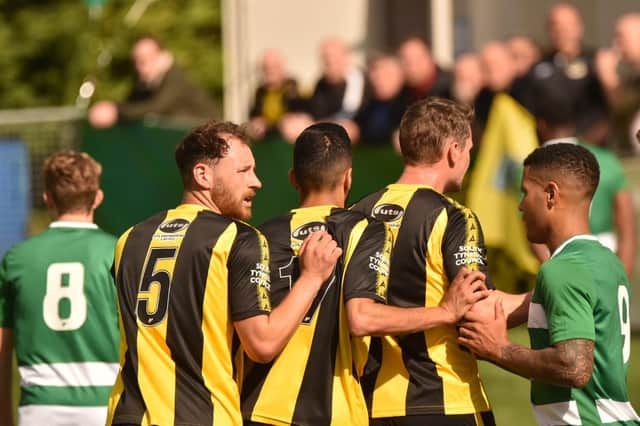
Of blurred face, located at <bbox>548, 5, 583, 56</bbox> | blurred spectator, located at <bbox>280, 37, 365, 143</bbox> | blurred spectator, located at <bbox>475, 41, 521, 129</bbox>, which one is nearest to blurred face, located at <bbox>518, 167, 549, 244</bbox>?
blurred face, located at <bbox>548, 5, 583, 56</bbox>

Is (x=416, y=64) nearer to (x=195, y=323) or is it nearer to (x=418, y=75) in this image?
(x=418, y=75)

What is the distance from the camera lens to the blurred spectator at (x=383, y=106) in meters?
12.9

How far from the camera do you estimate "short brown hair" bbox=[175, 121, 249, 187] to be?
213 inches

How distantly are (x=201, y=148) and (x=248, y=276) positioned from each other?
23.7 inches

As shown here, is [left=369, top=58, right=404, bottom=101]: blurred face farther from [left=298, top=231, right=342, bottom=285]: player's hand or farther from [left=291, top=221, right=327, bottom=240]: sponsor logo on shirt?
[left=298, top=231, right=342, bottom=285]: player's hand

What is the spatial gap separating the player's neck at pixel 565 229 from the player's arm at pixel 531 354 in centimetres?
35

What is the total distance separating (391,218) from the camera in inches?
220

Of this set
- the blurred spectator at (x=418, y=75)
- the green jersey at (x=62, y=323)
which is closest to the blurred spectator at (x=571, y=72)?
the blurred spectator at (x=418, y=75)

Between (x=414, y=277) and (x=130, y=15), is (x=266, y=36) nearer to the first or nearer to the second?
(x=130, y=15)

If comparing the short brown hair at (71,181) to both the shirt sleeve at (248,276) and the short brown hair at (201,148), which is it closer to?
the short brown hair at (201,148)

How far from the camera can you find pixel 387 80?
13.0 meters

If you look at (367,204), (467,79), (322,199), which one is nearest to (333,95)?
(467,79)

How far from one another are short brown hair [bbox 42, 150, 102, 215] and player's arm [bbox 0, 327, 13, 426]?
0.67 metres

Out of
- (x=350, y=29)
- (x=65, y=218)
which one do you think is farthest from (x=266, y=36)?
(x=65, y=218)
